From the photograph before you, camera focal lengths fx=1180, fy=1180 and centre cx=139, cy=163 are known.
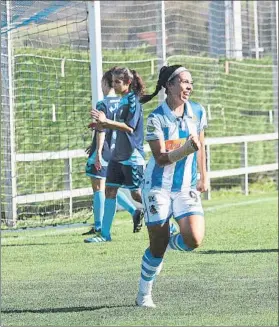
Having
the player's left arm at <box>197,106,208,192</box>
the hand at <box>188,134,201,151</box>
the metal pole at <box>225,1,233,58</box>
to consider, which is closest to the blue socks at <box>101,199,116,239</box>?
the player's left arm at <box>197,106,208,192</box>

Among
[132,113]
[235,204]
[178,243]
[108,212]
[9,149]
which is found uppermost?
[132,113]

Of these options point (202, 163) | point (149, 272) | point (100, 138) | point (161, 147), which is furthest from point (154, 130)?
point (100, 138)

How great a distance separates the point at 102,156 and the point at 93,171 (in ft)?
1.07

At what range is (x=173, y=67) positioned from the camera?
28.7ft

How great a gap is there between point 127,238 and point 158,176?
4972mm

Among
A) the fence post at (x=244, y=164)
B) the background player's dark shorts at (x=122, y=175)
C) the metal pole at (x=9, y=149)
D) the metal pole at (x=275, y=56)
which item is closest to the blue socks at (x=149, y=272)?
the background player's dark shorts at (x=122, y=175)

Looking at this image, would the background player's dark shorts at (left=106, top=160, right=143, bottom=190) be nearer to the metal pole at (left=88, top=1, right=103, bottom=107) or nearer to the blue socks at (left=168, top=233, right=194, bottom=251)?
the metal pole at (left=88, top=1, right=103, bottom=107)

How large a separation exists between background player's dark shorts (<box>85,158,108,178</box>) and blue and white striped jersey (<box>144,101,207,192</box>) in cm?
489

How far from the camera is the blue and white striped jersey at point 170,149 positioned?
335 inches

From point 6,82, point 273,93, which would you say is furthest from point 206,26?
point 6,82

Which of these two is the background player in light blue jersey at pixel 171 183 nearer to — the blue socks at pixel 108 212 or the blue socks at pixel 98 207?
the blue socks at pixel 108 212

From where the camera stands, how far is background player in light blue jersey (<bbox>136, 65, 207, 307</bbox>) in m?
8.42

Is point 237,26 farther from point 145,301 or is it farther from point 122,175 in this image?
point 145,301

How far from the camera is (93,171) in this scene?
44.5 ft
